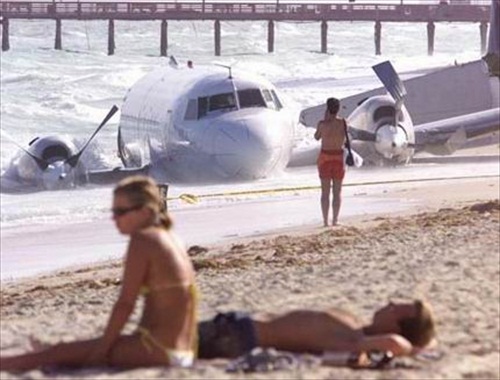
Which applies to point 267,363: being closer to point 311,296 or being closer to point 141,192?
point 141,192

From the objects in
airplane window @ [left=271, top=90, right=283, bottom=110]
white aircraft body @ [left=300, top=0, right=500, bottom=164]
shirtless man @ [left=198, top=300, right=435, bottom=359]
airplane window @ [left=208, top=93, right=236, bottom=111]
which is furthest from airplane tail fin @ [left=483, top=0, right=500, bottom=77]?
shirtless man @ [left=198, top=300, right=435, bottom=359]

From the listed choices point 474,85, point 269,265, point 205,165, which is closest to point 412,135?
point 205,165

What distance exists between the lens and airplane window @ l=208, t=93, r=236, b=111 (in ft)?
99.7

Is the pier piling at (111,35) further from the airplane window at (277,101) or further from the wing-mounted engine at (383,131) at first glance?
the airplane window at (277,101)

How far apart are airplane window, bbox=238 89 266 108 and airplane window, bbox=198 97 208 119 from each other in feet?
2.09

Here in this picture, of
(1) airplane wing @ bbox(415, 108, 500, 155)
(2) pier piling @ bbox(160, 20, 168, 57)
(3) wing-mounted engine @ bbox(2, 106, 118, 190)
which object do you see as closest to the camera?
(3) wing-mounted engine @ bbox(2, 106, 118, 190)

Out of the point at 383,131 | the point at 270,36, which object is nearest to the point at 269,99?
the point at 383,131

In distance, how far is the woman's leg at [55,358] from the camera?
8.89 m

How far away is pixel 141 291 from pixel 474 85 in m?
34.7

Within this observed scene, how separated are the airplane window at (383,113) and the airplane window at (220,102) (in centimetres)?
473

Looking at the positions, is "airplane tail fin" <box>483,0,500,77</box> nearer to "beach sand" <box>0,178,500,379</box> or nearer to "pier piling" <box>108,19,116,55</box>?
"beach sand" <box>0,178,500,379</box>

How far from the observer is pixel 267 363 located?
877 cm

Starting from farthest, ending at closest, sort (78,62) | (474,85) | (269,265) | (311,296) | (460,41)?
(460,41)
(78,62)
(474,85)
(269,265)
(311,296)

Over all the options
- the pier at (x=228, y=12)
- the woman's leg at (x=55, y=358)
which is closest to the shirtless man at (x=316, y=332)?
the woman's leg at (x=55, y=358)
